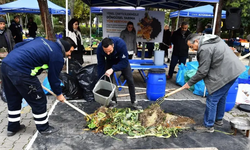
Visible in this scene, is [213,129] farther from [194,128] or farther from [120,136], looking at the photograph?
[120,136]

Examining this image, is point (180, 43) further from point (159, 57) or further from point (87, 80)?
point (87, 80)

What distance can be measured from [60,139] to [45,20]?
483cm

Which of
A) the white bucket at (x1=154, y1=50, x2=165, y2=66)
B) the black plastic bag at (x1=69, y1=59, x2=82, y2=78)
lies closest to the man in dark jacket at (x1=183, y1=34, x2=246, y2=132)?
the white bucket at (x1=154, y1=50, x2=165, y2=66)

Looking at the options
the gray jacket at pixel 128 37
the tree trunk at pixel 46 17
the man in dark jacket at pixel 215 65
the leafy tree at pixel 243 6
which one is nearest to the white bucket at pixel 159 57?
the gray jacket at pixel 128 37

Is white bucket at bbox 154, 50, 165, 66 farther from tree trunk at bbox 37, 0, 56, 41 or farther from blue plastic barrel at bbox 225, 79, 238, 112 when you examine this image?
tree trunk at bbox 37, 0, 56, 41

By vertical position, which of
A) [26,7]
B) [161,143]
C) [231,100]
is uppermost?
[26,7]

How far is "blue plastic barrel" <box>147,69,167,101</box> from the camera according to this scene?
4.34m

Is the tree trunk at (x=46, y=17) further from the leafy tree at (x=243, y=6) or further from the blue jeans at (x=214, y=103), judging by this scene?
the leafy tree at (x=243, y=6)

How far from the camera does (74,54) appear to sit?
17.7 feet

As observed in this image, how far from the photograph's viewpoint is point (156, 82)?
14.3 ft

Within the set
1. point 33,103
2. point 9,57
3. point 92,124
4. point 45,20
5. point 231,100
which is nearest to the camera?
point 9,57

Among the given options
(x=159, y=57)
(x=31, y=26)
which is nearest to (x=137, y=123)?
(x=159, y=57)

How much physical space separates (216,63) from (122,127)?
1.65m

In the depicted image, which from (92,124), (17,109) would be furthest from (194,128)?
(17,109)
